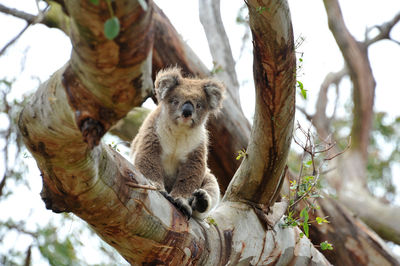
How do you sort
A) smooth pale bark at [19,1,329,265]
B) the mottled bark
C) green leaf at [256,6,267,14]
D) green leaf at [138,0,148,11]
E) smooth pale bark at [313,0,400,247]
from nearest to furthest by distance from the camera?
green leaf at [138,0,148,11] < smooth pale bark at [19,1,329,265] < green leaf at [256,6,267,14] < the mottled bark < smooth pale bark at [313,0,400,247]

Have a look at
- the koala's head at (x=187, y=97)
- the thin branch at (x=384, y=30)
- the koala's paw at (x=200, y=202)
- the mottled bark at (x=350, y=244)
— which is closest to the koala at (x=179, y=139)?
the koala's head at (x=187, y=97)

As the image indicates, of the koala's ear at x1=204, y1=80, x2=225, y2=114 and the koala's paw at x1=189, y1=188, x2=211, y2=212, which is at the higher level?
the koala's ear at x1=204, y1=80, x2=225, y2=114

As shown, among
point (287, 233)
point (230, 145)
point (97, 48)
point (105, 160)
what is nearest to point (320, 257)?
point (287, 233)

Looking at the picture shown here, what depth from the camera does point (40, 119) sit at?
201 cm

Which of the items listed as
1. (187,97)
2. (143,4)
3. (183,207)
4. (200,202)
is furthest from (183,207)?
(143,4)

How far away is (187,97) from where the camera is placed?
15.1 ft

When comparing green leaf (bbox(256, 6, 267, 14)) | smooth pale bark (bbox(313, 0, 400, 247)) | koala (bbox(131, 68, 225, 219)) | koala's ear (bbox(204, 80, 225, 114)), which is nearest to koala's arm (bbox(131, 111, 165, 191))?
koala (bbox(131, 68, 225, 219))

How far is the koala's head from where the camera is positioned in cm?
446

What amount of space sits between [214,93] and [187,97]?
0.30 m

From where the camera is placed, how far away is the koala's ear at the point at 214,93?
4711mm

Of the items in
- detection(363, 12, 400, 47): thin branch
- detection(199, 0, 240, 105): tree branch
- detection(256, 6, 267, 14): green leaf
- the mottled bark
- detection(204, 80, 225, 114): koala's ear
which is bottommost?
the mottled bark

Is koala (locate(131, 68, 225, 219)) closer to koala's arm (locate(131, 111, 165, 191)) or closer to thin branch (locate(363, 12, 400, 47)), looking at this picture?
koala's arm (locate(131, 111, 165, 191))

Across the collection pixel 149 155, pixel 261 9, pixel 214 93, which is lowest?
pixel 149 155

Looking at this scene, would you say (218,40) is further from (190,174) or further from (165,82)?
(190,174)
